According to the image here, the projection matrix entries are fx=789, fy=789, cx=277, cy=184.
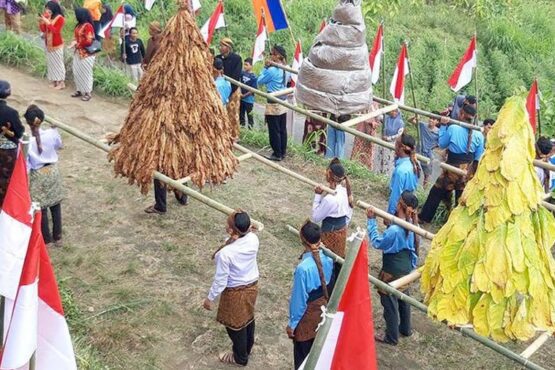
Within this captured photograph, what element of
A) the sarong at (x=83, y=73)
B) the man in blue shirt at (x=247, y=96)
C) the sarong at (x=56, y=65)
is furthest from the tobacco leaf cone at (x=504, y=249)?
the sarong at (x=56, y=65)

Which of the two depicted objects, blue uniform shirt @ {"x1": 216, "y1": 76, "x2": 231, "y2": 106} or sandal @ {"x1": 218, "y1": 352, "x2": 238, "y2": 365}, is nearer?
sandal @ {"x1": 218, "y1": 352, "x2": 238, "y2": 365}

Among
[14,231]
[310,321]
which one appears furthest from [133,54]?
[14,231]

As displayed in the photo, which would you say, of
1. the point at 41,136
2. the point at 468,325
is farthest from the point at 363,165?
the point at 468,325

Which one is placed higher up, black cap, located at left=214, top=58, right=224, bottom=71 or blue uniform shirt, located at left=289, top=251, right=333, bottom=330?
black cap, located at left=214, top=58, right=224, bottom=71

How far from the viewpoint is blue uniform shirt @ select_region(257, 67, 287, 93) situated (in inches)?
414

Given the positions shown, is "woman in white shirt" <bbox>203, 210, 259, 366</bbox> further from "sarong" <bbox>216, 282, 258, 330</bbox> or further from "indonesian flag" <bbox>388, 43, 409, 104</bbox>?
"indonesian flag" <bbox>388, 43, 409, 104</bbox>

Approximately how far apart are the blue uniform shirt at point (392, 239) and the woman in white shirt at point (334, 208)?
0.56 m

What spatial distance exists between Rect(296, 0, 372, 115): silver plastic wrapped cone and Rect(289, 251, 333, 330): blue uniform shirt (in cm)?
166

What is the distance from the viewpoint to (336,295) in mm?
3902

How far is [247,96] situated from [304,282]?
5.83m

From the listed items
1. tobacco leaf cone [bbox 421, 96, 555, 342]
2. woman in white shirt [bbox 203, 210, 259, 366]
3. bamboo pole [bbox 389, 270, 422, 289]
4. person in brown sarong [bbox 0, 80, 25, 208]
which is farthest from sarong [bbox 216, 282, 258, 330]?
person in brown sarong [bbox 0, 80, 25, 208]

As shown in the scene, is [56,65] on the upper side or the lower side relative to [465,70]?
lower

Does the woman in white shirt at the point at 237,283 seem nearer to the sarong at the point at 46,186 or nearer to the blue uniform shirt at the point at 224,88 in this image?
the sarong at the point at 46,186

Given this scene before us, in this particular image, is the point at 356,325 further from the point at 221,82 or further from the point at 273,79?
the point at 273,79
